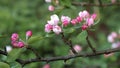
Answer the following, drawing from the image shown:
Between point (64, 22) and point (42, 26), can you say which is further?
point (42, 26)

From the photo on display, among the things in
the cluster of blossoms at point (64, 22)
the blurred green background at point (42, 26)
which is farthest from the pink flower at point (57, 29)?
the blurred green background at point (42, 26)

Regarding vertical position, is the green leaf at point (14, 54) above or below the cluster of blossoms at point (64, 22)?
below

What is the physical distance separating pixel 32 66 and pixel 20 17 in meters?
0.88

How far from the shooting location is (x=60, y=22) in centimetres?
149

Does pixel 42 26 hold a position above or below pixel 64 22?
below

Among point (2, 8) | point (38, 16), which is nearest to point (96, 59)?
point (38, 16)

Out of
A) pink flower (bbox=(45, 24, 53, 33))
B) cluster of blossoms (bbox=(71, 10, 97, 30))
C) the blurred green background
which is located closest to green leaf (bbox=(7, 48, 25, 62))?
pink flower (bbox=(45, 24, 53, 33))

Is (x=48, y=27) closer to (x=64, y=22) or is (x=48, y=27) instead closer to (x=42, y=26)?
Answer: (x=64, y=22)

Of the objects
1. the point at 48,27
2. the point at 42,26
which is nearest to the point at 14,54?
the point at 48,27

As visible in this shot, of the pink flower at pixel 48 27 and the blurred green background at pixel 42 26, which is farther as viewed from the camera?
the blurred green background at pixel 42 26

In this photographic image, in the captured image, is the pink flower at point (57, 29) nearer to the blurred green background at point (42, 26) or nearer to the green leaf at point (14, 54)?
the green leaf at point (14, 54)

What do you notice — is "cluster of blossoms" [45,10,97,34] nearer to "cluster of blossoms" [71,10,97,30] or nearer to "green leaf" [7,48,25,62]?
"cluster of blossoms" [71,10,97,30]

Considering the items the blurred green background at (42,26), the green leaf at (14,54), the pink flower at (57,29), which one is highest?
the pink flower at (57,29)

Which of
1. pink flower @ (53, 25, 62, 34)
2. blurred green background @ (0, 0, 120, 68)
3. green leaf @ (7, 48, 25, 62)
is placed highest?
pink flower @ (53, 25, 62, 34)
